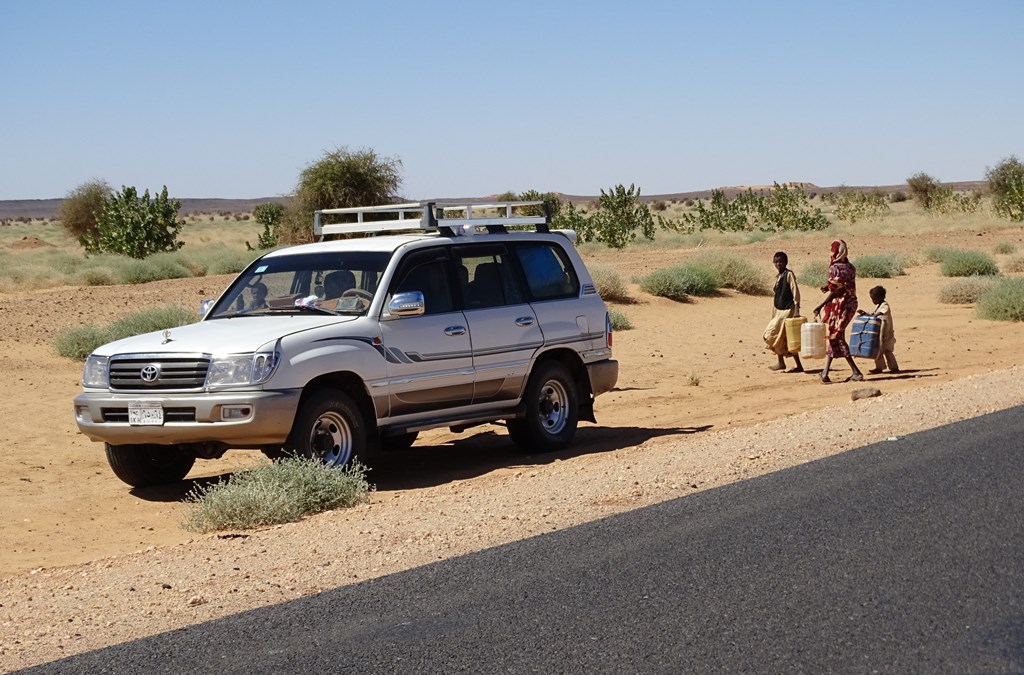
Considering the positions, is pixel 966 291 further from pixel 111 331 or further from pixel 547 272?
pixel 547 272

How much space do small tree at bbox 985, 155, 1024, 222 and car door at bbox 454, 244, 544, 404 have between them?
5358 cm

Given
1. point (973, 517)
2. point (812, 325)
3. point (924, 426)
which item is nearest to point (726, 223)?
point (812, 325)

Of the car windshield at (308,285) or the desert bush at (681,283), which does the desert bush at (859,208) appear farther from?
the car windshield at (308,285)

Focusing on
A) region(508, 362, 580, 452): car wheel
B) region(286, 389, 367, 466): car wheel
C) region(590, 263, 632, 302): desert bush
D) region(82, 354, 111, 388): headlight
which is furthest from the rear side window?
region(590, 263, 632, 302): desert bush

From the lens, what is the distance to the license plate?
396 inches

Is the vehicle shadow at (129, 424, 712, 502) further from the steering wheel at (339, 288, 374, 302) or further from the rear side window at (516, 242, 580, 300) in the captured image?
the rear side window at (516, 242, 580, 300)

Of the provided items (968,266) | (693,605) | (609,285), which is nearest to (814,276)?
(968,266)

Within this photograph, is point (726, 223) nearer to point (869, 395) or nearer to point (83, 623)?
point (869, 395)

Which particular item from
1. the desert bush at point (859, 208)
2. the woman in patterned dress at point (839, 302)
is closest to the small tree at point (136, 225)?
the woman in patterned dress at point (839, 302)

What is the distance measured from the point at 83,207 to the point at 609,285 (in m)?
45.5

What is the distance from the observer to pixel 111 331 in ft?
68.8

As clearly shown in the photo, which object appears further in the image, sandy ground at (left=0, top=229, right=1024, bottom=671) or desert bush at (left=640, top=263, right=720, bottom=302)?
desert bush at (left=640, top=263, right=720, bottom=302)

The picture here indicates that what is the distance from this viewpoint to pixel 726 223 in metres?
69.8

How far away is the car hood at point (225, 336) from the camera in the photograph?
1010cm
